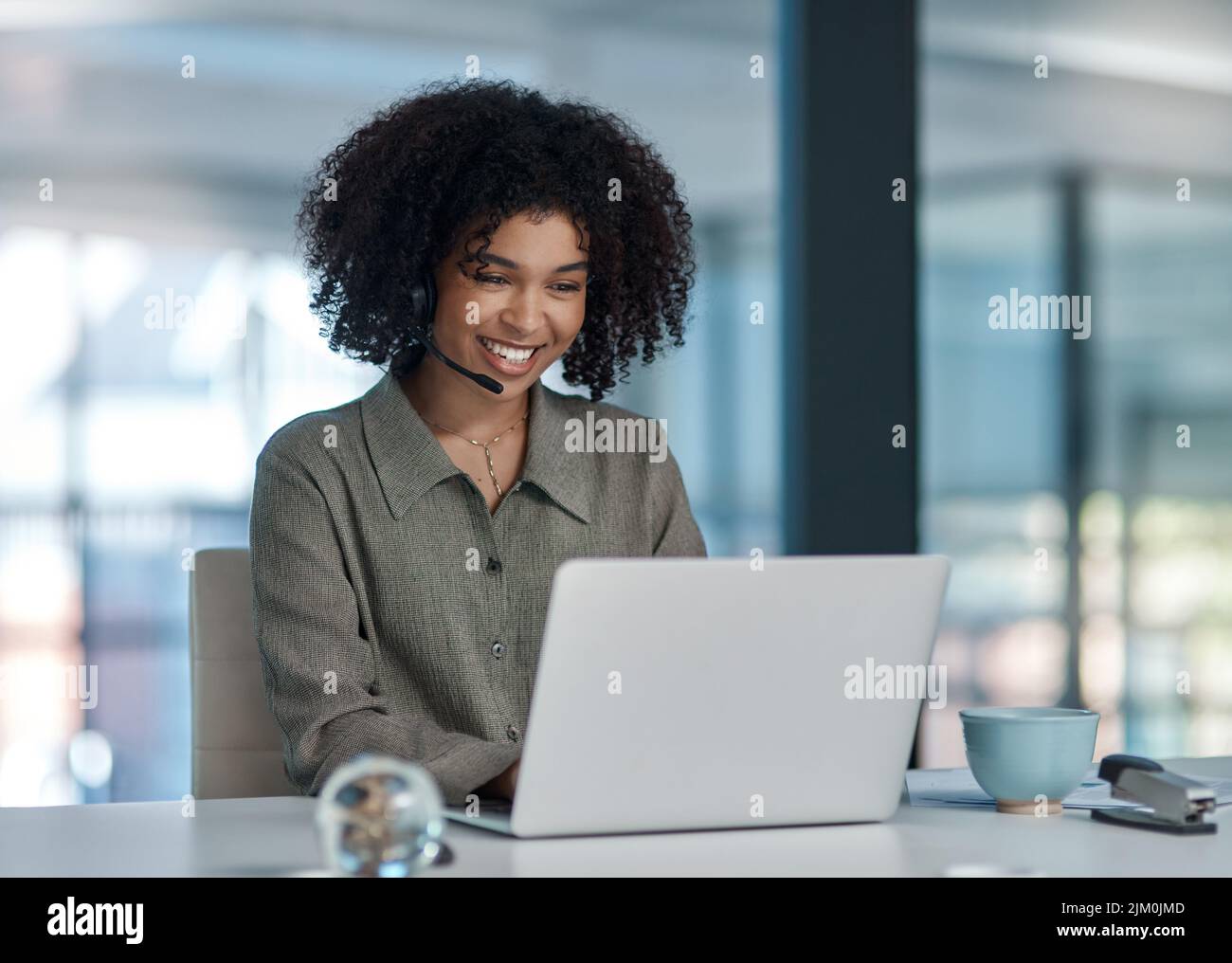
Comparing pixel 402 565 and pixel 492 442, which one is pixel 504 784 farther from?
pixel 492 442

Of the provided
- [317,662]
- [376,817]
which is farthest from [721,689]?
[317,662]

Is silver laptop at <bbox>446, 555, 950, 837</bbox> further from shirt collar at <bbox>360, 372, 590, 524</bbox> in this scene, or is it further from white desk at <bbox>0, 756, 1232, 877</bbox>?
shirt collar at <bbox>360, 372, 590, 524</bbox>

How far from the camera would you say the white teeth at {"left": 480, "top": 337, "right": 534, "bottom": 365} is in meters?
1.68

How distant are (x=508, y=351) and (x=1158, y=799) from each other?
0.86 m

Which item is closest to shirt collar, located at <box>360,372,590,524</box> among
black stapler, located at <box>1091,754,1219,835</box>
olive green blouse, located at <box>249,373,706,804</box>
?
olive green blouse, located at <box>249,373,706,804</box>

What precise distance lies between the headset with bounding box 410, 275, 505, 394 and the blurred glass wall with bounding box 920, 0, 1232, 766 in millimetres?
1448

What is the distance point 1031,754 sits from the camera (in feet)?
4.07

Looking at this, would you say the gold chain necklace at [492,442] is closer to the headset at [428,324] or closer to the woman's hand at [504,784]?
the headset at [428,324]

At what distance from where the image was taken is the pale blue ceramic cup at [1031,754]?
1233mm

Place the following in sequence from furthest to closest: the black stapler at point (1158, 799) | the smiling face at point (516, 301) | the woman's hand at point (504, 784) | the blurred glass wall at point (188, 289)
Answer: the blurred glass wall at point (188, 289), the smiling face at point (516, 301), the woman's hand at point (504, 784), the black stapler at point (1158, 799)

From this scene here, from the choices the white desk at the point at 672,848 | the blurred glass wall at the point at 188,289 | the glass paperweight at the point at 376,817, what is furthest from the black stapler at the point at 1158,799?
the blurred glass wall at the point at 188,289

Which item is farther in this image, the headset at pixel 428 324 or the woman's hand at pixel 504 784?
the headset at pixel 428 324
